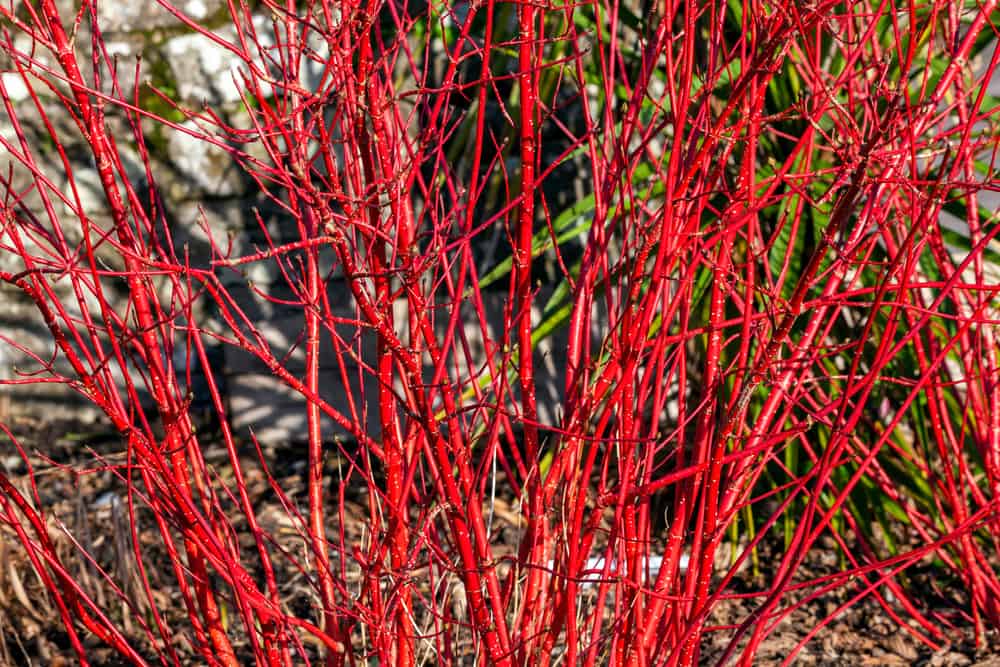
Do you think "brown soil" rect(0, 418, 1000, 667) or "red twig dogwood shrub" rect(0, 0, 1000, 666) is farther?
"brown soil" rect(0, 418, 1000, 667)

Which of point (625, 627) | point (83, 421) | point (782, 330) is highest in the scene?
point (83, 421)

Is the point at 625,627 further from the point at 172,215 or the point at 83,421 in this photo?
the point at 83,421

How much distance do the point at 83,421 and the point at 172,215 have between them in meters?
0.79

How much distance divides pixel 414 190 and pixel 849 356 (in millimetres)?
1422

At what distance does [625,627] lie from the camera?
137cm

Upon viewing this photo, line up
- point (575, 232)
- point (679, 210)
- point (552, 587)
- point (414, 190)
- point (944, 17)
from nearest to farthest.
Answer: point (679, 210) < point (552, 587) < point (944, 17) < point (575, 232) < point (414, 190)

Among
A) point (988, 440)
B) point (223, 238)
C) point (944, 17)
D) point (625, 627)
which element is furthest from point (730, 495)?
point (223, 238)

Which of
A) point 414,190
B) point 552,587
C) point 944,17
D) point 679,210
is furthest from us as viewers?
point 414,190

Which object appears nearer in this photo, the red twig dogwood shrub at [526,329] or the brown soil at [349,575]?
the red twig dogwood shrub at [526,329]

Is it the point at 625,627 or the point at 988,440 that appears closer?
the point at 625,627

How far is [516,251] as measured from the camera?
1302 mm

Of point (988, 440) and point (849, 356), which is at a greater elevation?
point (849, 356)

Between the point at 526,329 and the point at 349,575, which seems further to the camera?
the point at 349,575

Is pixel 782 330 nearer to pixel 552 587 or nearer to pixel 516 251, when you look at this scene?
pixel 516 251
